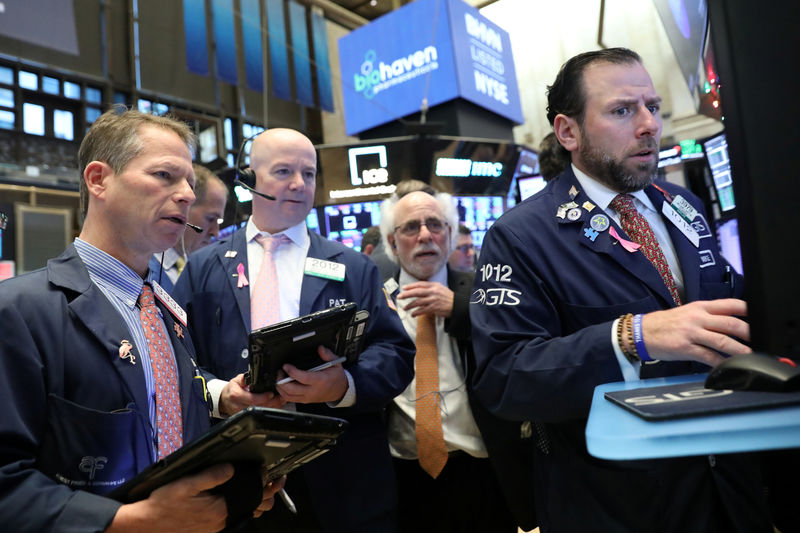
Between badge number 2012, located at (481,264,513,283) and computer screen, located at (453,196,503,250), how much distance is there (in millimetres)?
5932

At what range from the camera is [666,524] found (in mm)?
1169

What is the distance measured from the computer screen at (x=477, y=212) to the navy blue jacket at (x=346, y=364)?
17.5 feet

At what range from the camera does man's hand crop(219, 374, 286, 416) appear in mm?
1654

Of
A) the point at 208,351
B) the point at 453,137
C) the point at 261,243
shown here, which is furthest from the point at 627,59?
the point at 453,137

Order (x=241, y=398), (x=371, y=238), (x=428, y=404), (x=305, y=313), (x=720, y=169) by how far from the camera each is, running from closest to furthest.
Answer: (x=241, y=398), (x=305, y=313), (x=428, y=404), (x=720, y=169), (x=371, y=238)

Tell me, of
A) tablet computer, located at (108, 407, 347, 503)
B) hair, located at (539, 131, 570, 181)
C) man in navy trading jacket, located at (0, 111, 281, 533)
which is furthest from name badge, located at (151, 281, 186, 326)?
hair, located at (539, 131, 570, 181)

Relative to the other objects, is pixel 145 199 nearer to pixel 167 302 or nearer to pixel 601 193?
pixel 167 302

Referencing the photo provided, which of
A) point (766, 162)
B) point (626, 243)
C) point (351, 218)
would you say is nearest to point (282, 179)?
point (626, 243)

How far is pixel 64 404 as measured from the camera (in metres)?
1.09

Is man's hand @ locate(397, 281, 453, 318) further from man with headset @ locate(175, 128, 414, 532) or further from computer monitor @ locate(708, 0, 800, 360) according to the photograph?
computer monitor @ locate(708, 0, 800, 360)

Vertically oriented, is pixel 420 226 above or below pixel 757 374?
above

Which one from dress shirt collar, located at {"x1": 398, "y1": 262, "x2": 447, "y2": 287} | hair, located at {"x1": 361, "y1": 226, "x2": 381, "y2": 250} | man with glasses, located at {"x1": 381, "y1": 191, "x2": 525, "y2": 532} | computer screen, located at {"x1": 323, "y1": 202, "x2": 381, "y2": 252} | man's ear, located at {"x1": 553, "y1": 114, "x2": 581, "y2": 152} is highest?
computer screen, located at {"x1": 323, "y1": 202, "x2": 381, "y2": 252}

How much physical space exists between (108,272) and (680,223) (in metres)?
1.50

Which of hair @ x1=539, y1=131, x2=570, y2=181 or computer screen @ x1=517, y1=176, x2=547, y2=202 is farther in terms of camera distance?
computer screen @ x1=517, y1=176, x2=547, y2=202
